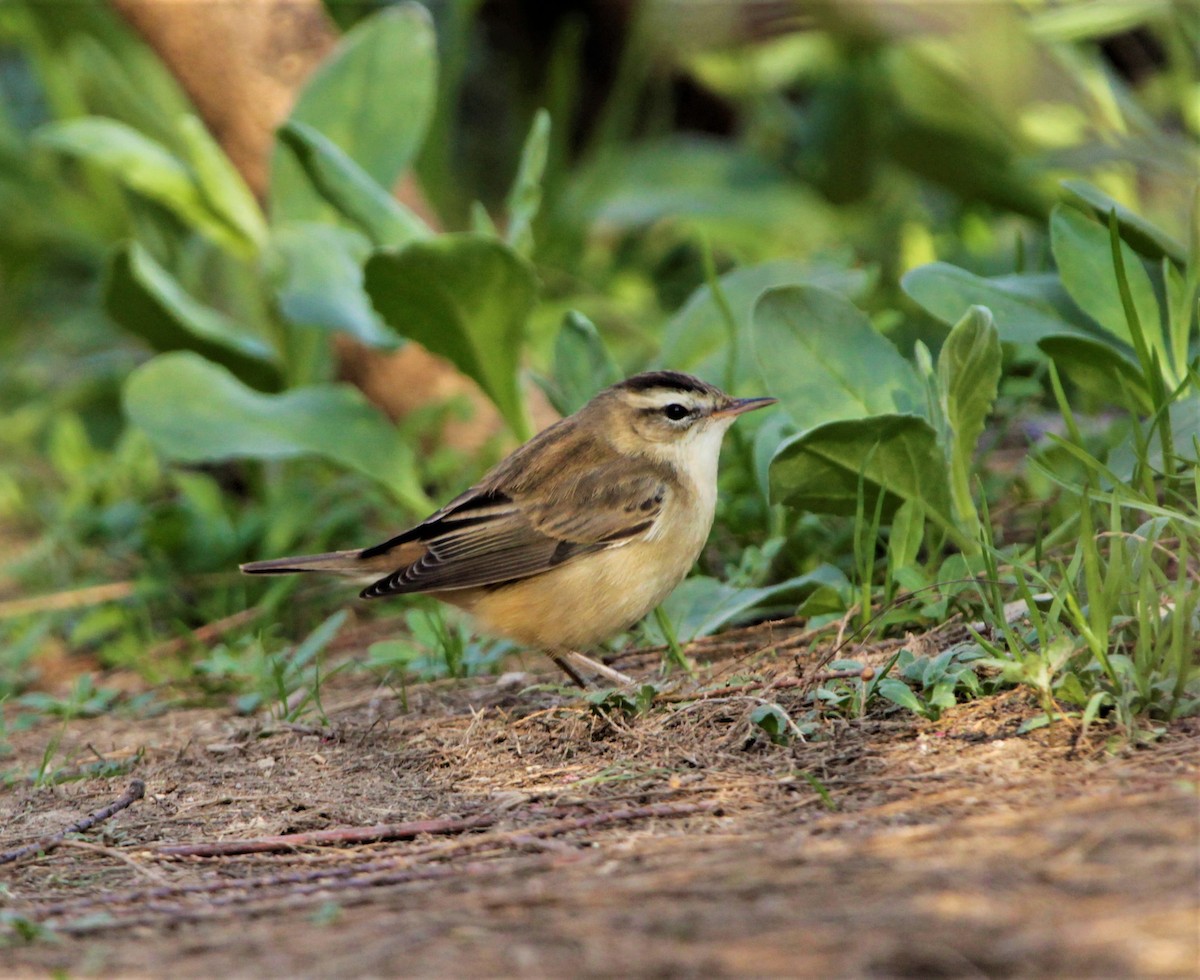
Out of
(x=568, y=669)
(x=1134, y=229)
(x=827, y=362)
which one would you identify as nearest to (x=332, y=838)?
(x=568, y=669)

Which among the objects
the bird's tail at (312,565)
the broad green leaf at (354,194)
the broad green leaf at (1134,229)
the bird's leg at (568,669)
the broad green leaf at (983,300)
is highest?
the broad green leaf at (354,194)

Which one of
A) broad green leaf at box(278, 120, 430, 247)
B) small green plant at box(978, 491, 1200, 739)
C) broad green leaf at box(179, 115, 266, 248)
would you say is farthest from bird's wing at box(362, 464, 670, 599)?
broad green leaf at box(179, 115, 266, 248)

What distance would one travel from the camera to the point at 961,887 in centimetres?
244

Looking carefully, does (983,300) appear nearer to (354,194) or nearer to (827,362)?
(827,362)

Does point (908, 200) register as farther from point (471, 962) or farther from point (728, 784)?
point (471, 962)

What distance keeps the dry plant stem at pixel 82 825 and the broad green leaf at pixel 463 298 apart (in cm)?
217

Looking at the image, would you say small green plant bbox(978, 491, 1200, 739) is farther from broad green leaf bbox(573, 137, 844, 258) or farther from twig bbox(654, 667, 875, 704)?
broad green leaf bbox(573, 137, 844, 258)

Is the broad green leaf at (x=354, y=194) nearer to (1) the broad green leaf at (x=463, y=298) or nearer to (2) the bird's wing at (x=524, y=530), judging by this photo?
(1) the broad green leaf at (x=463, y=298)

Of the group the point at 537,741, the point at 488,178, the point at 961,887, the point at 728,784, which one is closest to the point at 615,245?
the point at 488,178

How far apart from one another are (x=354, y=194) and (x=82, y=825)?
9.98ft

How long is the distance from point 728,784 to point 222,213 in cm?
461

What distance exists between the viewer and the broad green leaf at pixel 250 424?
5.99 metres

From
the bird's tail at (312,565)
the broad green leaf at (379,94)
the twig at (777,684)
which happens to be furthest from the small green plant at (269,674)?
the broad green leaf at (379,94)

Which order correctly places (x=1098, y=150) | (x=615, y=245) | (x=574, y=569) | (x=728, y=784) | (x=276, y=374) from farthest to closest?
(x=615, y=245)
(x=276, y=374)
(x=1098, y=150)
(x=574, y=569)
(x=728, y=784)
